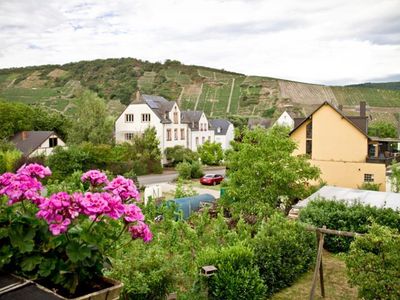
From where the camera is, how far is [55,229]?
11.2ft

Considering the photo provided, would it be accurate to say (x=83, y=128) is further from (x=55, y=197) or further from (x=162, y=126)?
(x=55, y=197)

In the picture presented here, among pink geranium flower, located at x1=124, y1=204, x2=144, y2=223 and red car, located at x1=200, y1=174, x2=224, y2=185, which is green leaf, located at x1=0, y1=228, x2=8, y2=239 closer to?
pink geranium flower, located at x1=124, y1=204, x2=144, y2=223

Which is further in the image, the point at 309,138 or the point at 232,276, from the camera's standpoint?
the point at 309,138

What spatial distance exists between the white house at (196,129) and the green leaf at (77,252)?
49.9m

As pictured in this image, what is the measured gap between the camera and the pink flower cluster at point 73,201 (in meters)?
3.45

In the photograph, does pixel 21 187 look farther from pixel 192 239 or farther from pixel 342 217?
pixel 342 217

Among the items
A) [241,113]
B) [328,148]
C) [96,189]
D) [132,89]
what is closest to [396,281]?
[96,189]

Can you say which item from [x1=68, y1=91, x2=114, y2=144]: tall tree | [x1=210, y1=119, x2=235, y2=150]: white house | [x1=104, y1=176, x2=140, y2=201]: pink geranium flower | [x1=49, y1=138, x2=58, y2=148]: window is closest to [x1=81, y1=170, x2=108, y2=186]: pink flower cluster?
[x1=104, y1=176, x2=140, y2=201]: pink geranium flower

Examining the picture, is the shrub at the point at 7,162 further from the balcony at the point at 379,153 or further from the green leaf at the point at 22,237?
the green leaf at the point at 22,237

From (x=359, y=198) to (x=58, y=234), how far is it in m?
17.5

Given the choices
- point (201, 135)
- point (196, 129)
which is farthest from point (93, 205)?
point (201, 135)

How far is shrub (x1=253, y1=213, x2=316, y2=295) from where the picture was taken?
11203 mm

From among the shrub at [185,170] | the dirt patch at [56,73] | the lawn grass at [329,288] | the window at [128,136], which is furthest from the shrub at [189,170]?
the dirt patch at [56,73]

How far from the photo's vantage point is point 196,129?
5522 cm
